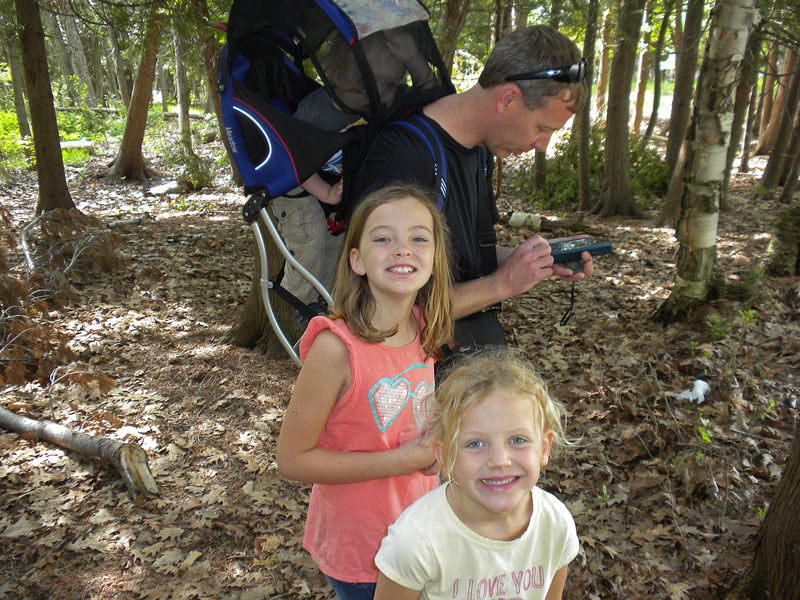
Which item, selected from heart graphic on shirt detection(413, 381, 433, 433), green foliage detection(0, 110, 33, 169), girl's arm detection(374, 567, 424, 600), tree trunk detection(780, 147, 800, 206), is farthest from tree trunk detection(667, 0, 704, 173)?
green foliage detection(0, 110, 33, 169)

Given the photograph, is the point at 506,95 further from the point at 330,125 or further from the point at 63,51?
the point at 63,51

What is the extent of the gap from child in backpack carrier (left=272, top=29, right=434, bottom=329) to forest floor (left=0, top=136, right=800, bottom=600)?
1962mm

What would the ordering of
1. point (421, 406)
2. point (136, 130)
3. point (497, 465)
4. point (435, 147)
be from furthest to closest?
point (136, 130), point (435, 147), point (421, 406), point (497, 465)

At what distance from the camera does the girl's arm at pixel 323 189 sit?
2.44 m

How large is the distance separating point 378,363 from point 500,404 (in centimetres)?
43

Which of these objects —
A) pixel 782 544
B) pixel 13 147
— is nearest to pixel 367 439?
pixel 782 544

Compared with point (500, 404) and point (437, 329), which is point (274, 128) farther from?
point (500, 404)

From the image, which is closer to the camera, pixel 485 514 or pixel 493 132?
pixel 485 514

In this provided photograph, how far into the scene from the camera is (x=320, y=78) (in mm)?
2309

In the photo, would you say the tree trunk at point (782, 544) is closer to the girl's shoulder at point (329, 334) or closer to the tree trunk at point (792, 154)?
the girl's shoulder at point (329, 334)

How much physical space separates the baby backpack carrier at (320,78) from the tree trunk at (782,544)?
2.24m

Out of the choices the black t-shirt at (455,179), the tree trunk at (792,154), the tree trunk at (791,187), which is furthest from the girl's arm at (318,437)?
the tree trunk at (791,187)

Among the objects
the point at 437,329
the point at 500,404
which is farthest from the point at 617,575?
the point at 500,404

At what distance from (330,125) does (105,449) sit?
9.80ft
